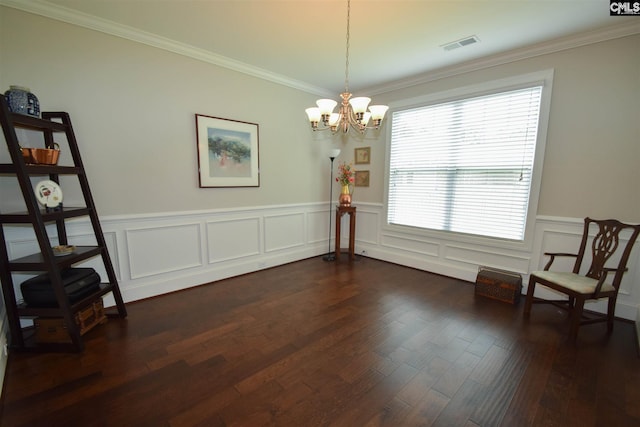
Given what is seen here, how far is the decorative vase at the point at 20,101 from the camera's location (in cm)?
199

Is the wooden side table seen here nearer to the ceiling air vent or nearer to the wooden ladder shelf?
the ceiling air vent

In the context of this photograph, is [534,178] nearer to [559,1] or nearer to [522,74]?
[522,74]

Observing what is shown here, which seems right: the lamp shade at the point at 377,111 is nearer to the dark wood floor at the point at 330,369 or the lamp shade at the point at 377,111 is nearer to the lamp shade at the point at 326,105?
the lamp shade at the point at 326,105

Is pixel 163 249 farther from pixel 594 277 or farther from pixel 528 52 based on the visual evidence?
pixel 528 52

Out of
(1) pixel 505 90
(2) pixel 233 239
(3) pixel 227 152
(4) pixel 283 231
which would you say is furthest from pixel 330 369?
(1) pixel 505 90

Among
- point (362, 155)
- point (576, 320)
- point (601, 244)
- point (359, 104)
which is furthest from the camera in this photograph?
point (362, 155)

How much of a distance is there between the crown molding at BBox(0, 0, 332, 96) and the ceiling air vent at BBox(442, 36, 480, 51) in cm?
213

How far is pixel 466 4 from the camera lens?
2.27 meters

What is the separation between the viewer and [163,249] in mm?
3215

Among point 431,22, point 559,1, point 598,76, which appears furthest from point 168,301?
point 598,76

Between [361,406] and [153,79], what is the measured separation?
362 centimetres

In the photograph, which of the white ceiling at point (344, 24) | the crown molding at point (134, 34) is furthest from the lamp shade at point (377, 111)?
the crown molding at point (134, 34)

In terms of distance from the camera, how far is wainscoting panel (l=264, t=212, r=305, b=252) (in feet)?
13.8

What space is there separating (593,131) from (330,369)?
349cm
